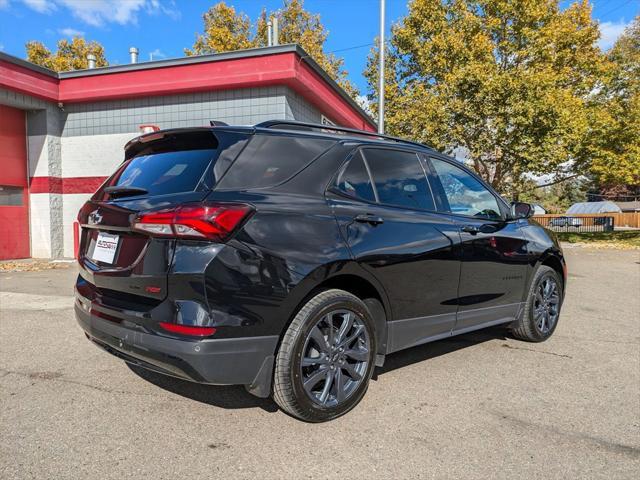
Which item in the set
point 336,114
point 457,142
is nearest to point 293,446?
point 336,114

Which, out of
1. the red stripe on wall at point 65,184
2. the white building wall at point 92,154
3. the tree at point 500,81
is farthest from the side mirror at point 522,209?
the tree at point 500,81

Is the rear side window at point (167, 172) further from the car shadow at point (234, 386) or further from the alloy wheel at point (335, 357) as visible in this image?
the car shadow at point (234, 386)

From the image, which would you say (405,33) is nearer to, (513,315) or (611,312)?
(611,312)

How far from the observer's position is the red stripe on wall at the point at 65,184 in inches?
465

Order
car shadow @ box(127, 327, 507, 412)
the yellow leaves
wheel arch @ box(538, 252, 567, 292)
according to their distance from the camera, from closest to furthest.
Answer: car shadow @ box(127, 327, 507, 412) < wheel arch @ box(538, 252, 567, 292) < the yellow leaves

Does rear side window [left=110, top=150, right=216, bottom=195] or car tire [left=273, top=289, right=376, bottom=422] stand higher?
rear side window [left=110, top=150, right=216, bottom=195]

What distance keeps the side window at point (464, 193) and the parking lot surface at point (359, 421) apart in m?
1.32

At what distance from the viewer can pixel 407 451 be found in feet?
8.30

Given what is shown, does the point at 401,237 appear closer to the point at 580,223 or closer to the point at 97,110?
the point at 97,110

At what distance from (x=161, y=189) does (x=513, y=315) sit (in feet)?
11.1

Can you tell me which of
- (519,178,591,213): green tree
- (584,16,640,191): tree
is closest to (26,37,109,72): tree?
(584,16,640,191): tree

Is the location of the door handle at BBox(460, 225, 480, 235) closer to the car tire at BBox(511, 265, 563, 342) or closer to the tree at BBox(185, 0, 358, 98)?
the car tire at BBox(511, 265, 563, 342)

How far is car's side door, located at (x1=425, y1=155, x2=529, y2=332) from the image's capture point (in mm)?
3744

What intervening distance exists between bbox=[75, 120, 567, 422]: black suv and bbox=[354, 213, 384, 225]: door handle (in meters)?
0.01
